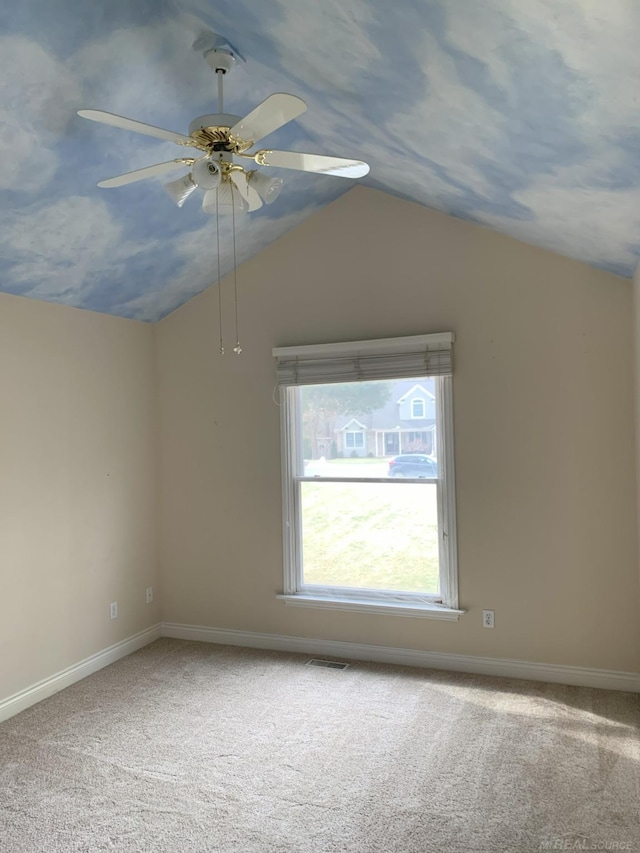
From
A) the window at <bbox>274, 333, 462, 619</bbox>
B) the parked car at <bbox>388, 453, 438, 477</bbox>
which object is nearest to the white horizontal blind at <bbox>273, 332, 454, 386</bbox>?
the window at <bbox>274, 333, 462, 619</bbox>

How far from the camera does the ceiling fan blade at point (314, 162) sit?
7.34ft

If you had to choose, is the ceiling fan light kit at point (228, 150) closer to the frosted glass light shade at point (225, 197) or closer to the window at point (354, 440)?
the frosted glass light shade at point (225, 197)

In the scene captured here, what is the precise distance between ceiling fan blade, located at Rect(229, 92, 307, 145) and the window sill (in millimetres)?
2943

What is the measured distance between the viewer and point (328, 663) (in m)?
4.09

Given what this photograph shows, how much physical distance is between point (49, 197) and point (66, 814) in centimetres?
270

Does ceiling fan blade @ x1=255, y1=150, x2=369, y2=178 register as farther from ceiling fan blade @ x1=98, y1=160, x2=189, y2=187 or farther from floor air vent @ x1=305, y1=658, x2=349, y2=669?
floor air vent @ x1=305, y1=658, x2=349, y2=669

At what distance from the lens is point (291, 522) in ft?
14.2

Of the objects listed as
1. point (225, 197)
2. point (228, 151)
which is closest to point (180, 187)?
point (225, 197)

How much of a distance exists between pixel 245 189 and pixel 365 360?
1741 millimetres

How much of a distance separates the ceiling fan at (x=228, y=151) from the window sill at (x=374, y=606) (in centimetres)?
266

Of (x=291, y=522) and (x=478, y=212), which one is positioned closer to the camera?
(x=478, y=212)

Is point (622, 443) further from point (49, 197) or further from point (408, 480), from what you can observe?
point (49, 197)

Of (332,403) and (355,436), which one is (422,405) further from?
(332,403)

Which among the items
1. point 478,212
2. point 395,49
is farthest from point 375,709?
point 395,49
